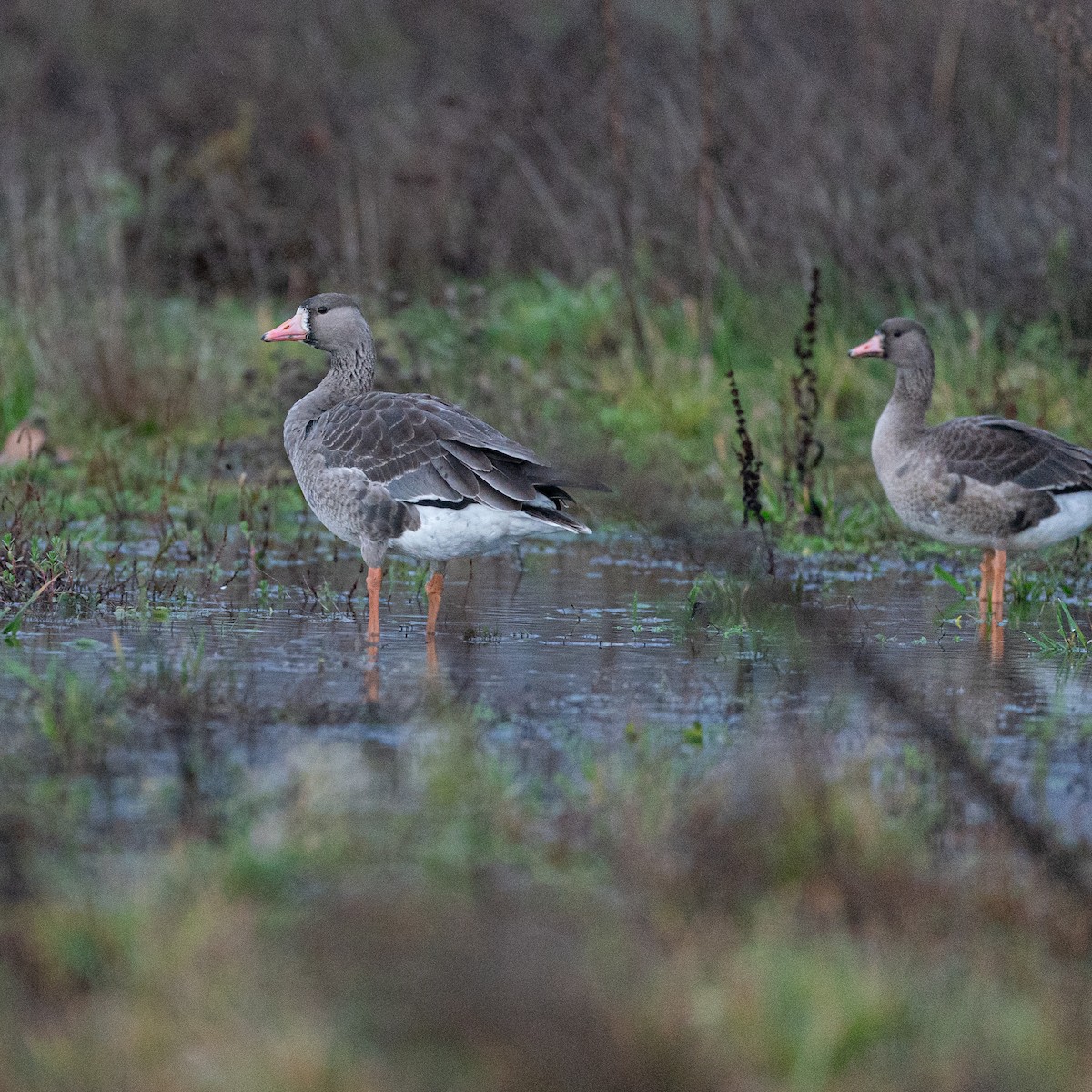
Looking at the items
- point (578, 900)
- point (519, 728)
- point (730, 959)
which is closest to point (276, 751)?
point (519, 728)

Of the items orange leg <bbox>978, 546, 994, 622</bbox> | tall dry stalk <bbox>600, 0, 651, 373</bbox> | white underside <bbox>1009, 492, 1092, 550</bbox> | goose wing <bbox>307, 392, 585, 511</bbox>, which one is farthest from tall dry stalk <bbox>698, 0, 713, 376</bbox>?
goose wing <bbox>307, 392, 585, 511</bbox>

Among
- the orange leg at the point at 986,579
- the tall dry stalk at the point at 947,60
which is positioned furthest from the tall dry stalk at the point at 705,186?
the orange leg at the point at 986,579

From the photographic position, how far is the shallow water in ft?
17.5

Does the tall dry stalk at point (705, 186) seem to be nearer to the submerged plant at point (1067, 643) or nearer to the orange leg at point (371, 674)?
the submerged plant at point (1067, 643)

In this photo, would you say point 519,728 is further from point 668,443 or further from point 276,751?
point 668,443

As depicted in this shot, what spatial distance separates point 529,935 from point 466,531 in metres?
4.06

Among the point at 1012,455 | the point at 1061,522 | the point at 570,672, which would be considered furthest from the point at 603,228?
the point at 570,672

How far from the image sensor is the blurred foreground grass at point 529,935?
10.4 feet

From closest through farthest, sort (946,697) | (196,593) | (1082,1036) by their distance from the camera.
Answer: (1082,1036)
(946,697)
(196,593)

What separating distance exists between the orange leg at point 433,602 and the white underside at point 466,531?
0.11 m

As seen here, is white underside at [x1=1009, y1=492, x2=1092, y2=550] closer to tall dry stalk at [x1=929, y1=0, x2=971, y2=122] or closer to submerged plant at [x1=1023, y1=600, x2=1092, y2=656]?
submerged plant at [x1=1023, y1=600, x2=1092, y2=656]

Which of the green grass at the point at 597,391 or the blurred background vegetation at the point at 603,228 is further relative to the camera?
the blurred background vegetation at the point at 603,228

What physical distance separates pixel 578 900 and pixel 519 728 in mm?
1739

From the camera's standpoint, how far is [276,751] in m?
5.35
